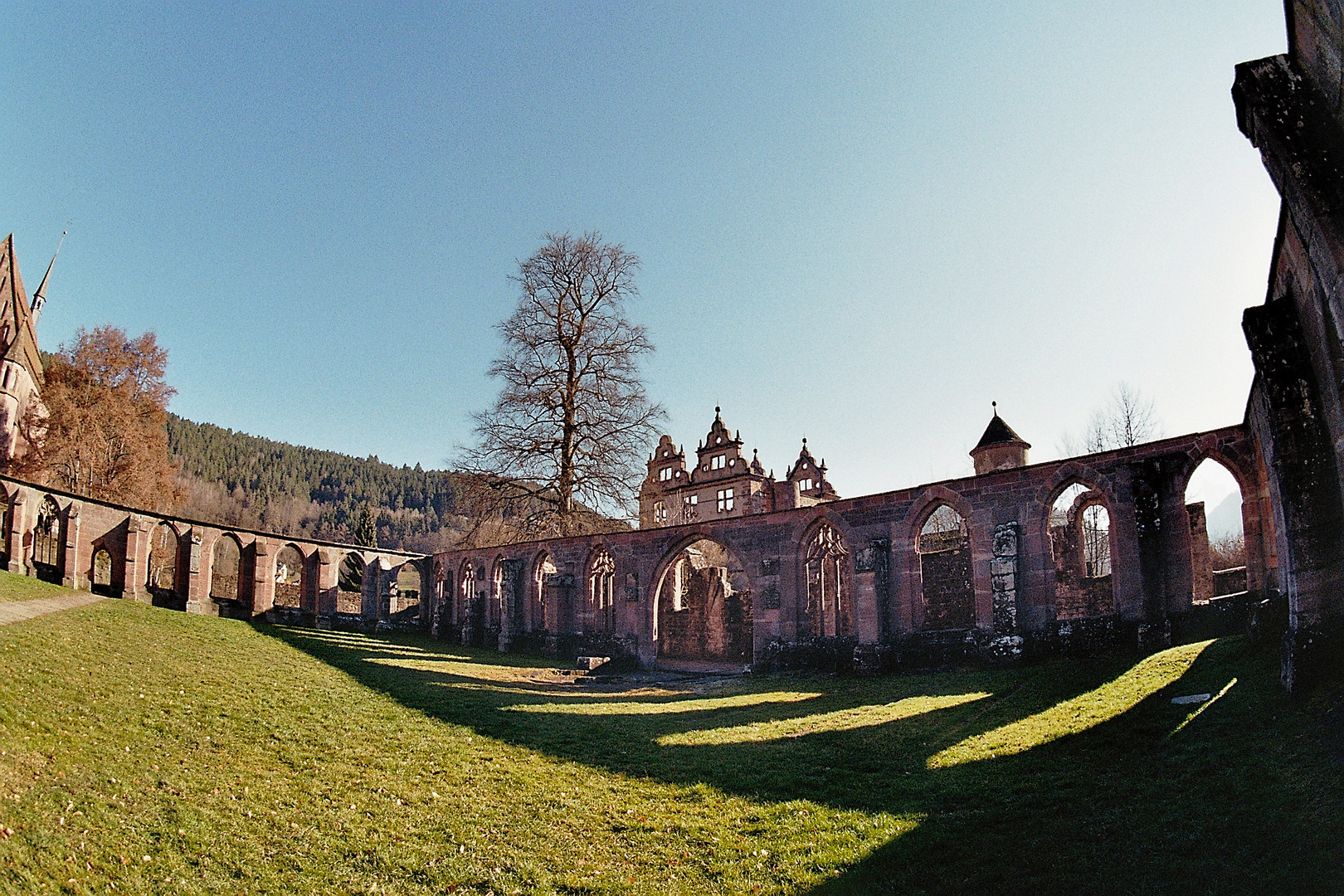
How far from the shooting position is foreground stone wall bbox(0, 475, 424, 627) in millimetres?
23047

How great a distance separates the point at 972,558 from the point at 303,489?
96249 mm

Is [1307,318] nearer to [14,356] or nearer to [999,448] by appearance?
[999,448]

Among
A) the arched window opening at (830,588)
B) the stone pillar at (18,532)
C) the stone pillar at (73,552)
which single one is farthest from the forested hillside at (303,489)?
the arched window opening at (830,588)

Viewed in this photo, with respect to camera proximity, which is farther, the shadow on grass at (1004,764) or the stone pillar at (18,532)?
the stone pillar at (18,532)

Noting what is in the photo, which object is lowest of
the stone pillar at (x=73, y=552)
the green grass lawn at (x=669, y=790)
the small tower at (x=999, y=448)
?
the green grass lawn at (x=669, y=790)

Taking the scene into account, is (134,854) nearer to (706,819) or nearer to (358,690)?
(706,819)

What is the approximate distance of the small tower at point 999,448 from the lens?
3002 centimetres

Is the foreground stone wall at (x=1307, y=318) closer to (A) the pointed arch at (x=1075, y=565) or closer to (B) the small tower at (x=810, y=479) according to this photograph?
(A) the pointed arch at (x=1075, y=565)

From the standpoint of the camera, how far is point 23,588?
63.8ft

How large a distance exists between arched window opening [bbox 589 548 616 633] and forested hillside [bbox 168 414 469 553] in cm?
5330

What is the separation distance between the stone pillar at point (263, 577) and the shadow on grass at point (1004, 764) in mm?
14302

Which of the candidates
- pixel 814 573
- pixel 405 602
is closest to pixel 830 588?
pixel 814 573

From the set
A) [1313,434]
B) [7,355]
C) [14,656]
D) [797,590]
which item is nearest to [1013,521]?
[797,590]

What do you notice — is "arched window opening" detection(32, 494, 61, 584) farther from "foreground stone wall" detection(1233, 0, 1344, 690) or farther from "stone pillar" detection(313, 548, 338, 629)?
"foreground stone wall" detection(1233, 0, 1344, 690)
